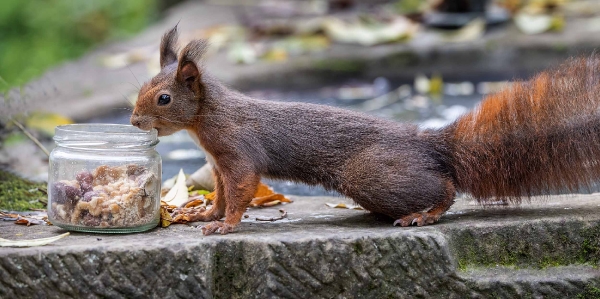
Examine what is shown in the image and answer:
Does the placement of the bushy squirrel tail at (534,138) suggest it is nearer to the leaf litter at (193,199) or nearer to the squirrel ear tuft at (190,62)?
the leaf litter at (193,199)

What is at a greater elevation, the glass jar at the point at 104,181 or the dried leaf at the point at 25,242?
the glass jar at the point at 104,181

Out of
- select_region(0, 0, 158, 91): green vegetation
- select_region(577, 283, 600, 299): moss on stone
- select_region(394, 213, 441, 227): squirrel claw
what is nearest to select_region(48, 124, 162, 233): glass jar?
select_region(394, 213, 441, 227): squirrel claw

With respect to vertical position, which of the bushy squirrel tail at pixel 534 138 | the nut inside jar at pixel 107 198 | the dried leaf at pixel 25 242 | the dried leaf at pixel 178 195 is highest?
the bushy squirrel tail at pixel 534 138

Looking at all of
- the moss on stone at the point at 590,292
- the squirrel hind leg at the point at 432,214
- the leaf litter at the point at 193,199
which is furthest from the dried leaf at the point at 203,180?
the moss on stone at the point at 590,292

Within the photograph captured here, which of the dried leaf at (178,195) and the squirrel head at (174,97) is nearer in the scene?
the squirrel head at (174,97)

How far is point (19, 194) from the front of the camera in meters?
4.38

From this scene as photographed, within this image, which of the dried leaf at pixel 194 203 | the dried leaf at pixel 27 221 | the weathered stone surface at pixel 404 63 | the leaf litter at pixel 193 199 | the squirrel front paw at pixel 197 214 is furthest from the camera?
the weathered stone surface at pixel 404 63

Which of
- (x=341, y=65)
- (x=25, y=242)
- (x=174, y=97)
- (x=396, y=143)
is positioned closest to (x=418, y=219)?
(x=396, y=143)

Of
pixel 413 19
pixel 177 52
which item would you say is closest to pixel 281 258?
pixel 177 52

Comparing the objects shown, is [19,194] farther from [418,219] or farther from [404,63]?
[404,63]

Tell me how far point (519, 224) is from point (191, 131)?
1.46m

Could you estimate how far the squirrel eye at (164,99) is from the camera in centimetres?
356

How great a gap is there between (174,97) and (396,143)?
975mm

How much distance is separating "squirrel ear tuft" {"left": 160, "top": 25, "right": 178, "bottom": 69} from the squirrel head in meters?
0.17
